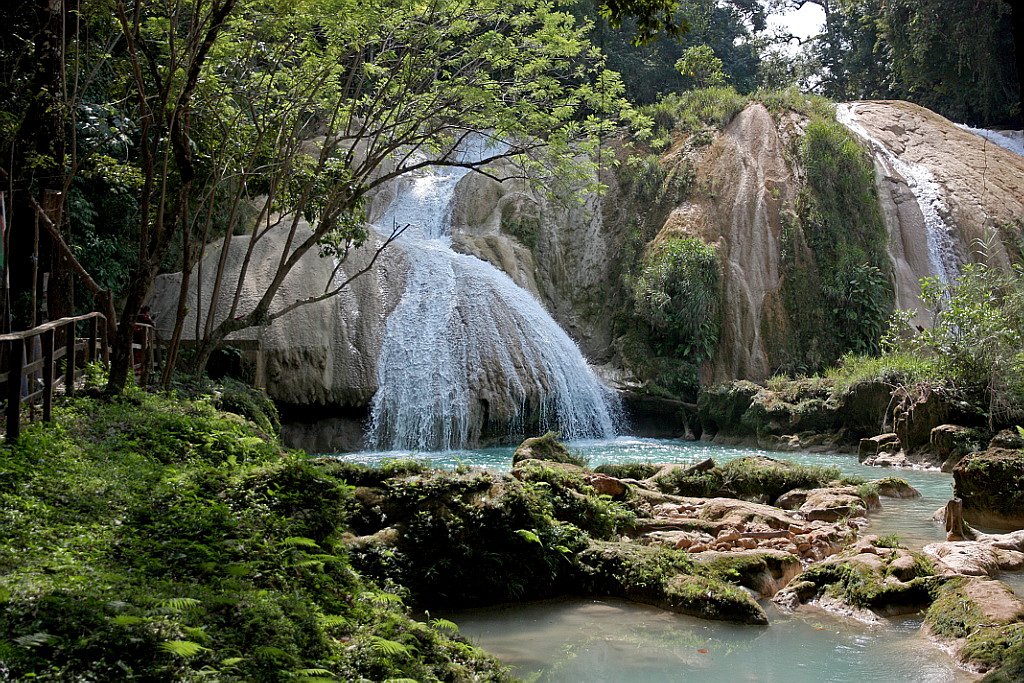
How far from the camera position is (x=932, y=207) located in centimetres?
2662

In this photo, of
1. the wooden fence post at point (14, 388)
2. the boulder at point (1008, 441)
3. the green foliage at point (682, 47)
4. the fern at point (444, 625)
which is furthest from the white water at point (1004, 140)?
the wooden fence post at point (14, 388)

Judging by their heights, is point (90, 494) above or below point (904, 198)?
below

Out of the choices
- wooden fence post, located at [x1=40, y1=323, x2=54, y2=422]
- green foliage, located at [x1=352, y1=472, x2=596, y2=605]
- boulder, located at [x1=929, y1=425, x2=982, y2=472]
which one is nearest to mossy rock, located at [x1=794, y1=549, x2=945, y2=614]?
green foliage, located at [x1=352, y1=472, x2=596, y2=605]

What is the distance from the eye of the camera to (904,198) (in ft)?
88.1

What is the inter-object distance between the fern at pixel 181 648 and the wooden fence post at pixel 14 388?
3.67m

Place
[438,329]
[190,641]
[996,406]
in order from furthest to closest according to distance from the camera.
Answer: [438,329] → [996,406] → [190,641]

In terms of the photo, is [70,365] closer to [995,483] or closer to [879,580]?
[879,580]

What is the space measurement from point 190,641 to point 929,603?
5.68 meters

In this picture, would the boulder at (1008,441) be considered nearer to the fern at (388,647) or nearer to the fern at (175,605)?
the fern at (388,647)

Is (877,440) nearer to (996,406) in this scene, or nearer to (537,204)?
(996,406)

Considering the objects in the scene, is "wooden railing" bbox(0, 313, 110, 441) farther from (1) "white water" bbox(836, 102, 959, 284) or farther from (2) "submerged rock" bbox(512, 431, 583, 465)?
(1) "white water" bbox(836, 102, 959, 284)

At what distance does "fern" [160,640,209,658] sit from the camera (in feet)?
11.3

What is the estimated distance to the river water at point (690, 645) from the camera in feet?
18.8

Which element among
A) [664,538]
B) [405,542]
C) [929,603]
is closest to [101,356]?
[405,542]
